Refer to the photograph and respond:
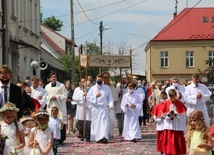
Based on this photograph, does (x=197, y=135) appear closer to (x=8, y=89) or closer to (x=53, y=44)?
(x=8, y=89)

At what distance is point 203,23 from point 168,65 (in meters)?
6.43

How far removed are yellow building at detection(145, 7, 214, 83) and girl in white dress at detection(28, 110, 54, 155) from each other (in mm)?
63746

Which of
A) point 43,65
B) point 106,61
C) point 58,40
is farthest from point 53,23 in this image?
point 106,61

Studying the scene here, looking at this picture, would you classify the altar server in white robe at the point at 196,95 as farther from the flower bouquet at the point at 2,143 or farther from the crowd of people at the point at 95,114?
the flower bouquet at the point at 2,143

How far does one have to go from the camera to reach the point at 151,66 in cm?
7569

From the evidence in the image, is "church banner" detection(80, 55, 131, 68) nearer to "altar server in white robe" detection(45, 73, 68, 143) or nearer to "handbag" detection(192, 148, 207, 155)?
"altar server in white robe" detection(45, 73, 68, 143)

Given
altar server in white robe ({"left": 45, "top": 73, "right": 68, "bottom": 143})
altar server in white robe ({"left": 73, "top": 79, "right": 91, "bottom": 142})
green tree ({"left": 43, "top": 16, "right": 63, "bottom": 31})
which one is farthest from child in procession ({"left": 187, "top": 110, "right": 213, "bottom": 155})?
green tree ({"left": 43, "top": 16, "right": 63, "bottom": 31})

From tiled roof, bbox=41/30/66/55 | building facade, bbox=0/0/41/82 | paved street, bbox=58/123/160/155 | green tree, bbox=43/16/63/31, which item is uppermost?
green tree, bbox=43/16/63/31

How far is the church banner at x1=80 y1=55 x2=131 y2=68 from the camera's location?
808 inches

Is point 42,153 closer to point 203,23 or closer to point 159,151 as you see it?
point 159,151

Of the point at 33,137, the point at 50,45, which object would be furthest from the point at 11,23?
the point at 50,45

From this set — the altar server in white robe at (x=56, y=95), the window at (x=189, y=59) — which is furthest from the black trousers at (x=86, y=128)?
the window at (x=189, y=59)

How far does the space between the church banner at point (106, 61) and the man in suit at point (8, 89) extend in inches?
431

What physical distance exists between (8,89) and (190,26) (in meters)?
67.0
